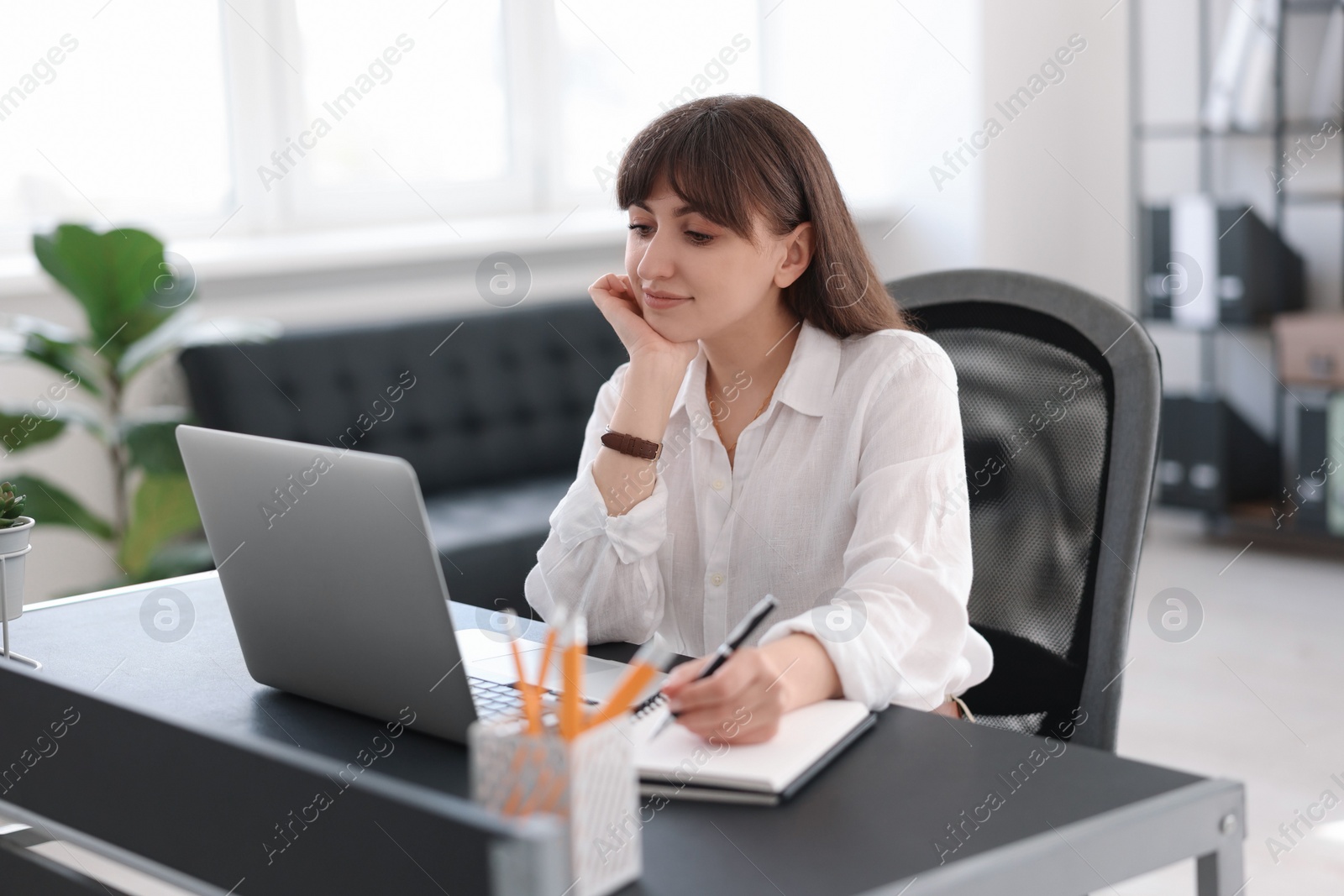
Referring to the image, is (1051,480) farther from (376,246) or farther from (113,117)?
(113,117)

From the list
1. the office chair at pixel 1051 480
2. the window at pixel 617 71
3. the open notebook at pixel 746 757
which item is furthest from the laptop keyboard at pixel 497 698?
the window at pixel 617 71

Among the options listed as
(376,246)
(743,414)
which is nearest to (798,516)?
(743,414)

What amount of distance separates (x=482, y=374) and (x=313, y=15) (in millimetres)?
1042

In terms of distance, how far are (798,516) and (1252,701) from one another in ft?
6.24

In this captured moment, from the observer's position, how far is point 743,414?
154 centimetres

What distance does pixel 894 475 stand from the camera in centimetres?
131

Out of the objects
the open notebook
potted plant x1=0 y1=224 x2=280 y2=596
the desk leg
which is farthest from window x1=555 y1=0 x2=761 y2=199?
the desk leg

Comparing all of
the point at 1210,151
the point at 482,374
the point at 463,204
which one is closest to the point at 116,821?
the point at 482,374

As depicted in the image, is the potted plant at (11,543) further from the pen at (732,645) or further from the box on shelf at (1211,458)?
the box on shelf at (1211,458)

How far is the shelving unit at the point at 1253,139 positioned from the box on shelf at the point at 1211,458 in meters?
0.05

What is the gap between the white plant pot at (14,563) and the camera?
123cm

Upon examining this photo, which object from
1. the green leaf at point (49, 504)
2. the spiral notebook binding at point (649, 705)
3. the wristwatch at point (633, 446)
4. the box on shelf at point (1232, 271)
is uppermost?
the wristwatch at point (633, 446)

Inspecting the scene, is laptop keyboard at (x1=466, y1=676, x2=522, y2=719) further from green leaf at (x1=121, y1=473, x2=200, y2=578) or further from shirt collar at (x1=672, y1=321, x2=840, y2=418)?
green leaf at (x1=121, y1=473, x2=200, y2=578)

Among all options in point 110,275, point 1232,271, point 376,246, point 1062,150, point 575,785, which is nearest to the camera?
point 575,785
